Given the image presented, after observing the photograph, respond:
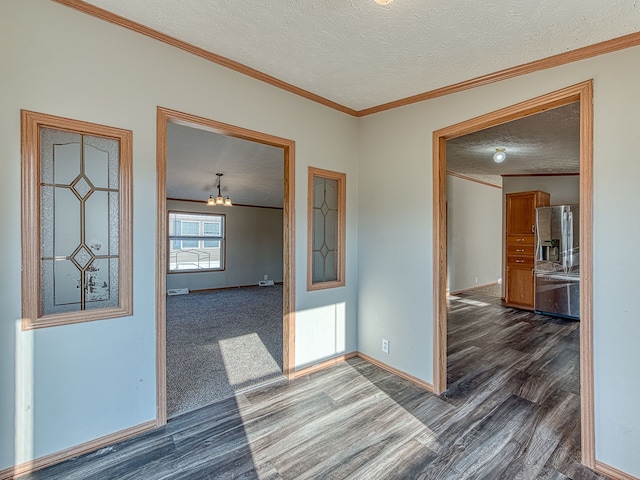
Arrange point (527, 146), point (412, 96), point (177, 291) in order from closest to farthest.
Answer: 1. point (412, 96)
2. point (527, 146)
3. point (177, 291)

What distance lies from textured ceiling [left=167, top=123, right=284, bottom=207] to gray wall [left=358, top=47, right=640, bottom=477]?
5.69 ft

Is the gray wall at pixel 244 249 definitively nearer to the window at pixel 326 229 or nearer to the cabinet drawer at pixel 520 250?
the window at pixel 326 229

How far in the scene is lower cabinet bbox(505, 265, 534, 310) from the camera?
5.59 metres

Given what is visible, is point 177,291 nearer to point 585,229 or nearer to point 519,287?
point 519,287

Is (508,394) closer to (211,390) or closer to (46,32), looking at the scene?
(211,390)

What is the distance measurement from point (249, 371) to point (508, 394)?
Result: 237 centimetres

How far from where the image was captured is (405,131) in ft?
9.50

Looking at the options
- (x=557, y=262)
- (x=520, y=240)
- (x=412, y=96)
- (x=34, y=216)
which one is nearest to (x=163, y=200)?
(x=34, y=216)

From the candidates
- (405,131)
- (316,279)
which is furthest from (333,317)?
(405,131)

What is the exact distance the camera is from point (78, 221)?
1866 mm

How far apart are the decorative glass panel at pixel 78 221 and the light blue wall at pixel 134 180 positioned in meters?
0.12

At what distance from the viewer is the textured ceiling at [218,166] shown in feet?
12.4

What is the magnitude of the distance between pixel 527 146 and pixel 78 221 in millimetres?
5021

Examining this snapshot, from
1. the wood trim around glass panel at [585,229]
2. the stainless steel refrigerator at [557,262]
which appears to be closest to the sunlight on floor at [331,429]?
the wood trim around glass panel at [585,229]
